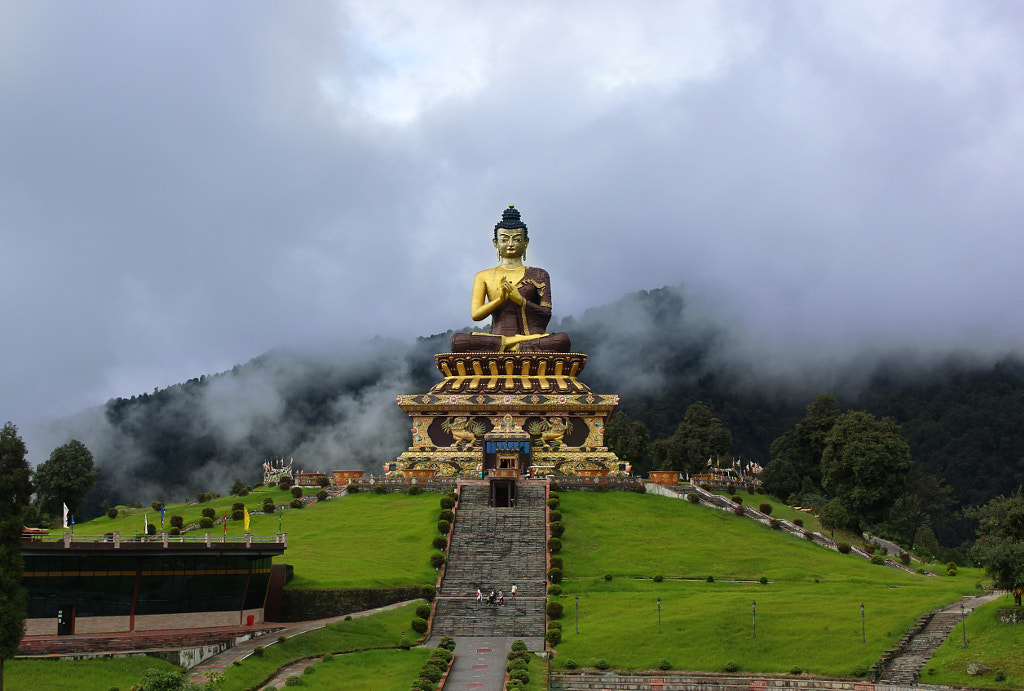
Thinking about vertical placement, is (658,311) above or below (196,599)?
above

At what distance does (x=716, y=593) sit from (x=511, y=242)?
1250 inches

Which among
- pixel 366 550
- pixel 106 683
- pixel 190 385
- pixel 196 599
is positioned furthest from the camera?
pixel 190 385

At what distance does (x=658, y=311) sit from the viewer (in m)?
121

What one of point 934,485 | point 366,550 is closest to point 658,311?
point 934,485

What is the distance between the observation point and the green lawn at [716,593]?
25.1 m

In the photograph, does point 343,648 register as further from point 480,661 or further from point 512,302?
point 512,302

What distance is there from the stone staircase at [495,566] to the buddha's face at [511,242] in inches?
755

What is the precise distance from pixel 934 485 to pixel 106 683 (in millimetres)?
46734

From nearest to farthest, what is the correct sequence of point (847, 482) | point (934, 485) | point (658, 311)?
point (847, 482), point (934, 485), point (658, 311)

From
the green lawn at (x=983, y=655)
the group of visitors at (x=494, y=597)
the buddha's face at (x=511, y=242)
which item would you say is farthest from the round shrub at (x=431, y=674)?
the buddha's face at (x=511, y=242)

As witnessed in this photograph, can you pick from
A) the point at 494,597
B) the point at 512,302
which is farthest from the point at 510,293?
the point at 494,597

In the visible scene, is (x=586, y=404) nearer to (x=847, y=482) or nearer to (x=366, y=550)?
(x=847, y=482)

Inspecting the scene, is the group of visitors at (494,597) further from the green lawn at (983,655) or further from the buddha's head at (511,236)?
the buddha's head at (511,236)

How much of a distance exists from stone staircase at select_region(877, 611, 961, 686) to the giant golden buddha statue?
101 feet
